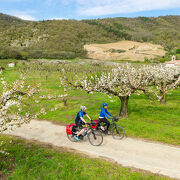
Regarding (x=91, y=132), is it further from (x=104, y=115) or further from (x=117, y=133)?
(x=117, y=133)

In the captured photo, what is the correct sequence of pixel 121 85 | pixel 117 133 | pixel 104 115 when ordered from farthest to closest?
1. pixel 121 85
2. pixel 117 133
3. pixel 104 115

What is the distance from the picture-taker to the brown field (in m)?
111

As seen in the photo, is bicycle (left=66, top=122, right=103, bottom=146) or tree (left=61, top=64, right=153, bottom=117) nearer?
bicycle (left=66, top=122, right=103, bottom=146)

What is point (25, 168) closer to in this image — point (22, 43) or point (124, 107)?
A: point (124, 107)

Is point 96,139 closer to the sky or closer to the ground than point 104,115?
closer to the ground

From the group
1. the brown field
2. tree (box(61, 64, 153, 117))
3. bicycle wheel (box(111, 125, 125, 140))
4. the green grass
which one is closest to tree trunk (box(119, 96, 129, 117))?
tree (box(61, 64, 153, 117))

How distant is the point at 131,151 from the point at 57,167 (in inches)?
184

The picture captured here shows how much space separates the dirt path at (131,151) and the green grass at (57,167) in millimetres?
689

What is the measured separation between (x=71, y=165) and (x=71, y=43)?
137885mm

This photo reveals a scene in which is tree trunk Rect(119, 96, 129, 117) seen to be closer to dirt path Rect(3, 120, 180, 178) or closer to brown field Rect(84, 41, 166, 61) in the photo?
dirt path Rect(3, 120, 180, 178)

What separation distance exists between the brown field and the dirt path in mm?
103151

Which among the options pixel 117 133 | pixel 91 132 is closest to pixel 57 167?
pixel 91 132

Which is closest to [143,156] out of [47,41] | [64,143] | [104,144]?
[104,144]

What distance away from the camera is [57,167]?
29.0 ft
